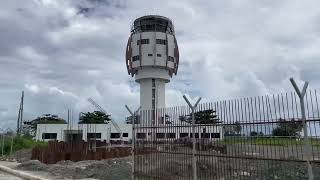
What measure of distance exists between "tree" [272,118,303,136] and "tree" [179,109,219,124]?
1.93m

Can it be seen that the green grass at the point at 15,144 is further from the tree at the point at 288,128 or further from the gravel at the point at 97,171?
the tree at the point at 288,128

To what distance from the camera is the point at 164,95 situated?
87.5 metres

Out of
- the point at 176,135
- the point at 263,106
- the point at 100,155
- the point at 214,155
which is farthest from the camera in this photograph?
the point at 100,155

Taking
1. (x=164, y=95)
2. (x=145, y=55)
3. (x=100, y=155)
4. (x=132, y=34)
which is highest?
(x=132, y=34)

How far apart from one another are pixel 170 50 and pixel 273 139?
76099 mm

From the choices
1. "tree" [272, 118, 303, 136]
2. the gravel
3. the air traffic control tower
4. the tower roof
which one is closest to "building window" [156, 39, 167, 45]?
the air traffic control tower

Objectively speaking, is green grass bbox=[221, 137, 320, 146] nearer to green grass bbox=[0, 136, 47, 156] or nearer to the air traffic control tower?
green grass bbox=[0, 136, 47, 156]

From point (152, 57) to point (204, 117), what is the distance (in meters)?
70.5

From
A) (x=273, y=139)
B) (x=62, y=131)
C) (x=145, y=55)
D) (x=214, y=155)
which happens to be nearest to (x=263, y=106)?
(x=273, y=139)

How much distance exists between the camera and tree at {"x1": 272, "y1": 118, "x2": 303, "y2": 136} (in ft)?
29.9

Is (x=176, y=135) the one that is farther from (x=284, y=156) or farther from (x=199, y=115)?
(x=284, y=156)

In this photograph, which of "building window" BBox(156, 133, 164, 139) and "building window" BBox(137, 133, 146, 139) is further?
"building window" BBox(137, 133, 146, 139)

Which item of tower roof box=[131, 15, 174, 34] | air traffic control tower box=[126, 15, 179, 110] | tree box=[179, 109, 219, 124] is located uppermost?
tower roof box=[131, 15, 174, 34]

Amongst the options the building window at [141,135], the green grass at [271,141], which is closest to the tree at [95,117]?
the building window at [141,135]
